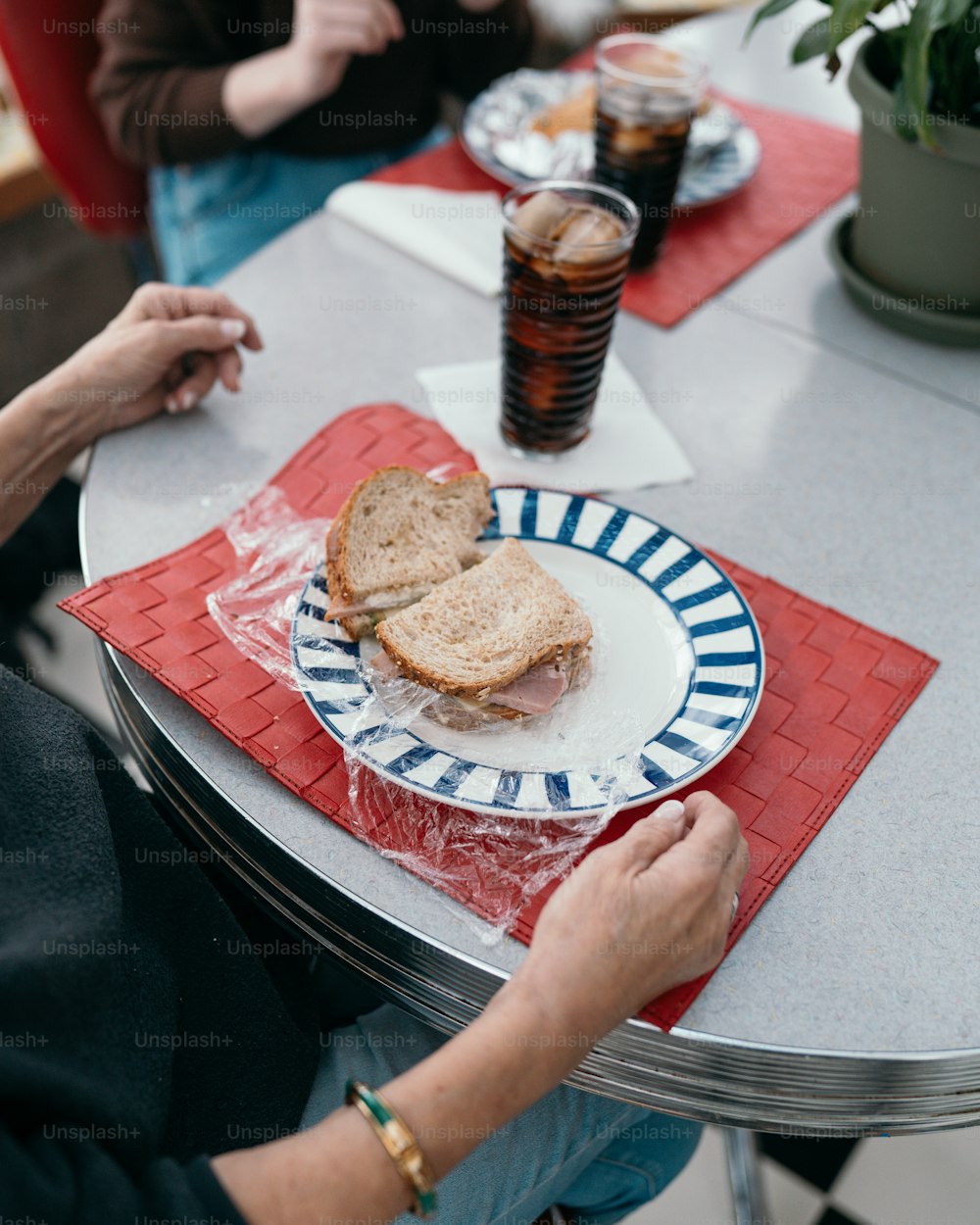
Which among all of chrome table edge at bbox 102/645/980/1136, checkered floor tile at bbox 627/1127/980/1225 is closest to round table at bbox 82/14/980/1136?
chrome table edge at bbox 102/645/980/1136

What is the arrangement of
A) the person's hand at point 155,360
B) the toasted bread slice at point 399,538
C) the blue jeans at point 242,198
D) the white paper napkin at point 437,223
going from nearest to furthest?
the toasted bread slice at point 399,538 → the person's hand at point 155,360 → the white paper napkin at point 437,223 → the blue jeans at point 242,198

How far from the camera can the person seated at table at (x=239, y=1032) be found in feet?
2.17

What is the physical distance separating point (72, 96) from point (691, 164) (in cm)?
123

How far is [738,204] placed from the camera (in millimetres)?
1688

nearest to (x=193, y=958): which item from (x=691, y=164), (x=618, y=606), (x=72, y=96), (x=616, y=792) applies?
(x=616, y=792)

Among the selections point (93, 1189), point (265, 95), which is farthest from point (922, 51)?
point (93, 1189)

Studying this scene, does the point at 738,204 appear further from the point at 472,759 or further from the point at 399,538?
the point at 472,759

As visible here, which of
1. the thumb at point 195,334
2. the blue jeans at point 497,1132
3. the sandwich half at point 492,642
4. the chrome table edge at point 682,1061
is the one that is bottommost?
the blue jeans at point 497,1132

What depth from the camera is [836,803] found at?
890mm

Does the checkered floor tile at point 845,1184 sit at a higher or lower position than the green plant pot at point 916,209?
lower

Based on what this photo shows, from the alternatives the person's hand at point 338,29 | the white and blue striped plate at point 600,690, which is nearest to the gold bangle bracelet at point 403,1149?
the white and blue striped plate at point 600,690

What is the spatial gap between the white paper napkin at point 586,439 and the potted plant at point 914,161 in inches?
16.2

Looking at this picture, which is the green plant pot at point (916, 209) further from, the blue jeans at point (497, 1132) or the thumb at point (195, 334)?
the blue jeans at point (497, 1132)

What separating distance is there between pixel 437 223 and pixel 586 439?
→ 0.54 metres
